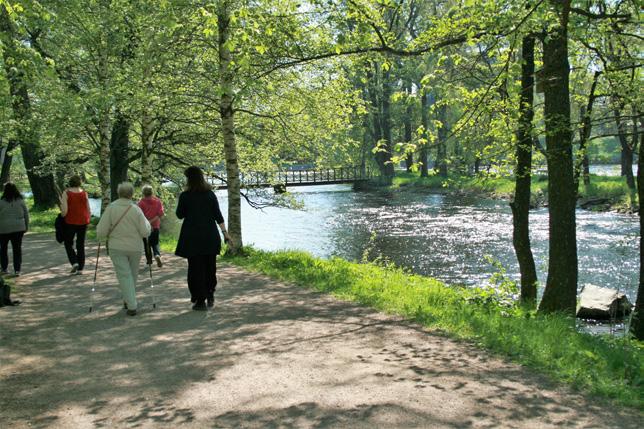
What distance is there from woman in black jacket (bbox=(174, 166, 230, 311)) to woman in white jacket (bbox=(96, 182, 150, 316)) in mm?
556

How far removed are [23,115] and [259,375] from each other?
17.2 m

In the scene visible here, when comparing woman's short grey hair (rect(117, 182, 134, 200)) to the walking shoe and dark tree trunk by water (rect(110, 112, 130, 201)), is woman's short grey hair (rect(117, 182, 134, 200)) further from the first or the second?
dark tree trunk by water (rect(110, 112, 130, 201))

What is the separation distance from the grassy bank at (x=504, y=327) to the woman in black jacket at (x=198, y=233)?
2.15 m

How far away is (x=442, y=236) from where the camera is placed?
2550cm

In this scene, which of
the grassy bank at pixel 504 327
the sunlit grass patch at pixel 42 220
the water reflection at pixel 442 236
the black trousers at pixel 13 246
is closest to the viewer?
the grassy bank at pixel 504 327

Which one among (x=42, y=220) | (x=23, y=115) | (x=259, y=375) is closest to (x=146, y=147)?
(x=23, y=115)

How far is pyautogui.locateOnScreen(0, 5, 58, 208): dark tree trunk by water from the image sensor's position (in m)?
9.38

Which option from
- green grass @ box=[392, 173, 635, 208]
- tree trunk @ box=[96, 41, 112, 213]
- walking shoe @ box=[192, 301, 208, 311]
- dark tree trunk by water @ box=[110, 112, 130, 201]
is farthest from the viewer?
green grass @ box=[392, 173, 635, 208]

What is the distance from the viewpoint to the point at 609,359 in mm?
6012

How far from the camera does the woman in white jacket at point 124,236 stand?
815cm

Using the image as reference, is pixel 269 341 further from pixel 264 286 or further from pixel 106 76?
pixel 106 76

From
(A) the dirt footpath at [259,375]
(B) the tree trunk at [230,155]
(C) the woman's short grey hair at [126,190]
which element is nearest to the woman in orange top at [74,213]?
(A) the dirt footpath at [259,375]

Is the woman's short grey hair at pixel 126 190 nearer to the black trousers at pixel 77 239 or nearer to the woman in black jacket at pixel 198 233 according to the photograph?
the woman in black jacket at pixel 198 233

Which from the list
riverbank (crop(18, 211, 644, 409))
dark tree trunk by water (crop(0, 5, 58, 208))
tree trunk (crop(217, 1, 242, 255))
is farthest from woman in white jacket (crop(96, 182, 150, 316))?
tree trunk (crop(217, 1, 242, 255))
